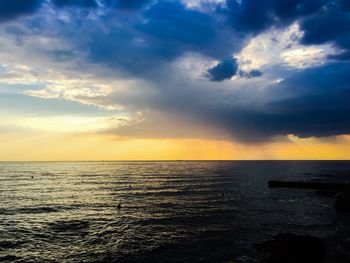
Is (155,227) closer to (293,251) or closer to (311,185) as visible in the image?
(293,251)

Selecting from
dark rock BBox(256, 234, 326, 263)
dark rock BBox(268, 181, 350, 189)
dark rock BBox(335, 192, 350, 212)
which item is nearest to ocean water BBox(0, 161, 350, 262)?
dark rock BBox(335, 192, 350, 212)

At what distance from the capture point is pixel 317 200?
60.6 m

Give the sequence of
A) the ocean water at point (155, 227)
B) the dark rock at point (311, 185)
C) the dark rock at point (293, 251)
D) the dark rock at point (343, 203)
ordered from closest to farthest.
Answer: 1. the dark rock at point (293, 251)
2. the ocean water at point (155, 227)
3. the dark rock at point (343, 203)
4. the dark rock at point (311, 185)

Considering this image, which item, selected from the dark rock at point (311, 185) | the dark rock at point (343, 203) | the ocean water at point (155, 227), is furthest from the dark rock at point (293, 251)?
the dark rock at point (311, 185)

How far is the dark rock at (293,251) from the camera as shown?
933 inches

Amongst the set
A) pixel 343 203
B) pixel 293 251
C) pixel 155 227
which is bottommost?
pixel 155 227

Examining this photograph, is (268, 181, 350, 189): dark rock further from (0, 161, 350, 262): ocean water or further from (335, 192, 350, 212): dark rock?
(335, 192, 350, 212): dark rock

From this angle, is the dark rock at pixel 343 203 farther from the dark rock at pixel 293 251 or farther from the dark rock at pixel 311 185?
the dark rock at pixel 311 185

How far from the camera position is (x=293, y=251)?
2456 cm

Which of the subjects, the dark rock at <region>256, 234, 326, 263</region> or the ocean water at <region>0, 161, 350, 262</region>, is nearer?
the dark rock at <region>256, 234, 326, 263</region>

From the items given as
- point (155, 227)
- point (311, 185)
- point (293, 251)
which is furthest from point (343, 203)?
point (311, 185)

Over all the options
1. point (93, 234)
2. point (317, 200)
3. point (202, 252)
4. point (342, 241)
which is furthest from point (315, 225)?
point (93, 234)

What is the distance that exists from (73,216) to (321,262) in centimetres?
3511

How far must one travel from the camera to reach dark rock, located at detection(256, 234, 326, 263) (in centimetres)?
2370
